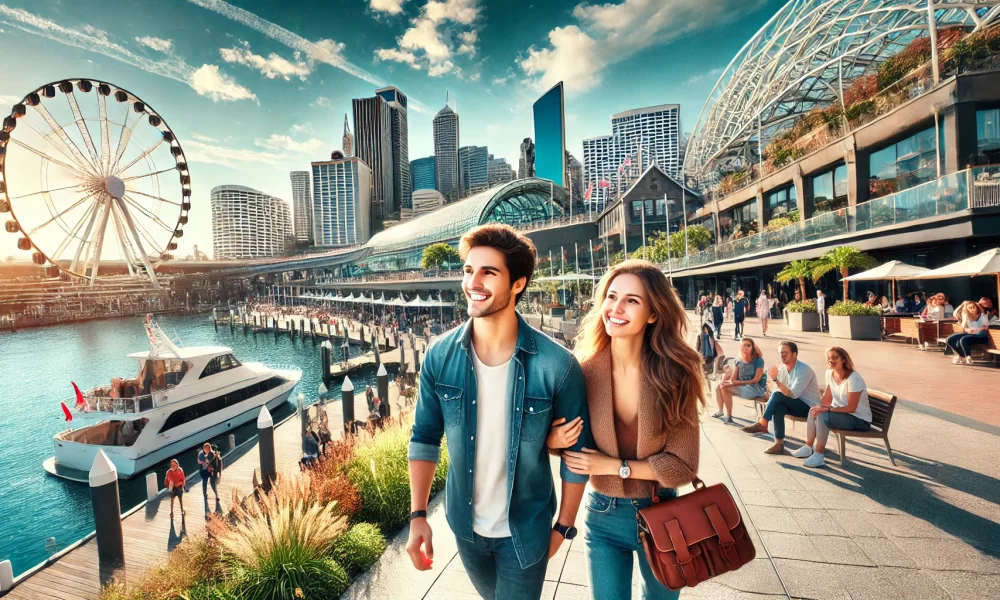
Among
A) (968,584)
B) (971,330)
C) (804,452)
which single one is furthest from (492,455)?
(971,330)

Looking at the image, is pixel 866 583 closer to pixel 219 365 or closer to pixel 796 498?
pixel 796 498

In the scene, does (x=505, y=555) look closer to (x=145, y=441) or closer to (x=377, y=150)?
(x=145, y=441)

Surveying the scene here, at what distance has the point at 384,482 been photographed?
555cm

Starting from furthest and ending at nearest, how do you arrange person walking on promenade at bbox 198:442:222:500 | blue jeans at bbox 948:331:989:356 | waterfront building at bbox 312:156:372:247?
waterfront building at bbox 312:156:372:247 → person walking on promenade at bbox 198:442:222:500 → blue jeans at bbox 948:331:989:356

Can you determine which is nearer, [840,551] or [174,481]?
[840,551]

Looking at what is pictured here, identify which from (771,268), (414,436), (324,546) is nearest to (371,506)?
(324,546)

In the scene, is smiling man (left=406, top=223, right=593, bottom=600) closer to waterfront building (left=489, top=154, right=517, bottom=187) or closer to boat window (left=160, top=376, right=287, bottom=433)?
boat window (left=160, top=376, right=287, bottom=433)

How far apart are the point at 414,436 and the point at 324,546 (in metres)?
2.72

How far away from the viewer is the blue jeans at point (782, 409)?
5.59m

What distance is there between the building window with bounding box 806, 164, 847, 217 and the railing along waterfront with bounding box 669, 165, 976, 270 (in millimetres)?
3928

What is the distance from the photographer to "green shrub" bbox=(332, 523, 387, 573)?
4.20m

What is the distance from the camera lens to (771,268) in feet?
88.4

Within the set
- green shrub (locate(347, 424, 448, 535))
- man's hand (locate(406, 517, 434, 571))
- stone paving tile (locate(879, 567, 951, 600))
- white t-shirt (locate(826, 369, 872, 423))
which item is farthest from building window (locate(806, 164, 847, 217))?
man's hand (locate(406, 517, 434, 571))

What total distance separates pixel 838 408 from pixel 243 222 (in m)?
189
